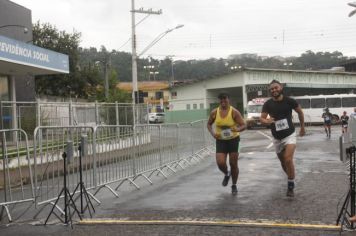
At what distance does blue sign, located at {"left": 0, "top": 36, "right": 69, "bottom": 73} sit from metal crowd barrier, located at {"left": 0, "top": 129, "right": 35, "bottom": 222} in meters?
10.7

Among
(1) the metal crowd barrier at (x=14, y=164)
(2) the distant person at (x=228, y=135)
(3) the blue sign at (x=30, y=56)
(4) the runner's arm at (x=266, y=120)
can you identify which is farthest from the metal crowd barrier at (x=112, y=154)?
(3) the blue sign at (x=30, y=56)

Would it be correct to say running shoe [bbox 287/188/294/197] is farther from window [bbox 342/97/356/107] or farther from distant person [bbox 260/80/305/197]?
window [bbox 342/97/356/107]

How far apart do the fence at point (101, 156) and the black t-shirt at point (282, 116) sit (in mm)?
3053

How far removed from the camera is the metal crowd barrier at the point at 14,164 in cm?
810

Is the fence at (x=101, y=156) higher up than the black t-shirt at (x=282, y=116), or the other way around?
the black t-shirt at (x=282, y=116)

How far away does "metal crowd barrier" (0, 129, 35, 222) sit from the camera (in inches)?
319

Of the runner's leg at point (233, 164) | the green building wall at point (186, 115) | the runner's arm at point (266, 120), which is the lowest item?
the green building wall at point (186, 115)

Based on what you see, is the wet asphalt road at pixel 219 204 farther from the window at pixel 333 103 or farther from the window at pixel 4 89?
the window at pixel 333 103

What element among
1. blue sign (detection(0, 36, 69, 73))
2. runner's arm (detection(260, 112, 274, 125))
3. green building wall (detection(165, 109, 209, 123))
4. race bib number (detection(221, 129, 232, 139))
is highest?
blue sign (detection(0, 36, 69, 73))

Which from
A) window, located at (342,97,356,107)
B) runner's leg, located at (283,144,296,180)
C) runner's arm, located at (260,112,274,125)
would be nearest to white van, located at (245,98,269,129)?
window, located at (342,97,356,107)

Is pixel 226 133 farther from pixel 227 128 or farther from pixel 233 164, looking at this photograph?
pixel 233 164

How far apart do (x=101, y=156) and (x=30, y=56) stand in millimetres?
12320

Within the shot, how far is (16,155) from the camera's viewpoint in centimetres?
848

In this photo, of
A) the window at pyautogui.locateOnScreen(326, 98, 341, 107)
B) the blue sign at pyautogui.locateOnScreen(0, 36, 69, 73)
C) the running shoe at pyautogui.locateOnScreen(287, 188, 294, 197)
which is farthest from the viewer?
the window at pyautogui.locateOnScreen(326, 98, 341, 107)
